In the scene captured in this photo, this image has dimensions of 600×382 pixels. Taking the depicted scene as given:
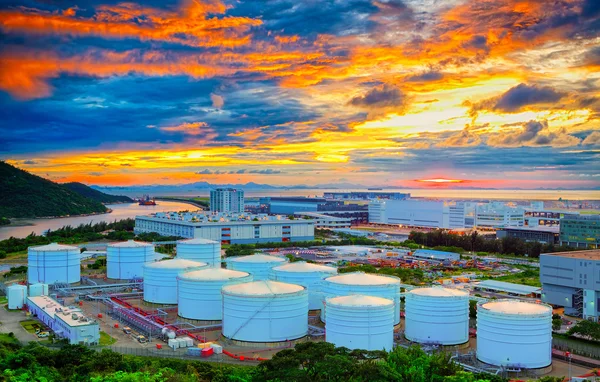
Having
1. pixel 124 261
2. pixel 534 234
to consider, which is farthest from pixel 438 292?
pixel 534 234

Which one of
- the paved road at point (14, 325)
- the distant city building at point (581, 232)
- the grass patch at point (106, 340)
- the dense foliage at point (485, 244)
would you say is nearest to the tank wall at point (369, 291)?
the grass patch at point (106, 340)

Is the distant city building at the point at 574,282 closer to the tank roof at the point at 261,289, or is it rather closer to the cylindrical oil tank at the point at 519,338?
the cylindrical oil tank at the point at 519,338

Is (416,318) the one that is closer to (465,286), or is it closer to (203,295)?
(203,295)

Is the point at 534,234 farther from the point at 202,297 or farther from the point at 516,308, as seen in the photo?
the point at 202,297

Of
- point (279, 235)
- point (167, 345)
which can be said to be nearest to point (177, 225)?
point (279, 235)

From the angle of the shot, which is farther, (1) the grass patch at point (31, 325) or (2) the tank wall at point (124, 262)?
(2) the tank wall at point (124, 262)

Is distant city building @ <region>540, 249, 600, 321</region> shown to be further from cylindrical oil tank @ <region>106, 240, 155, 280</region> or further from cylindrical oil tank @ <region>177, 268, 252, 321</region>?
cylindrical oil tank @ <region>106, 240, 155, 280</region>
